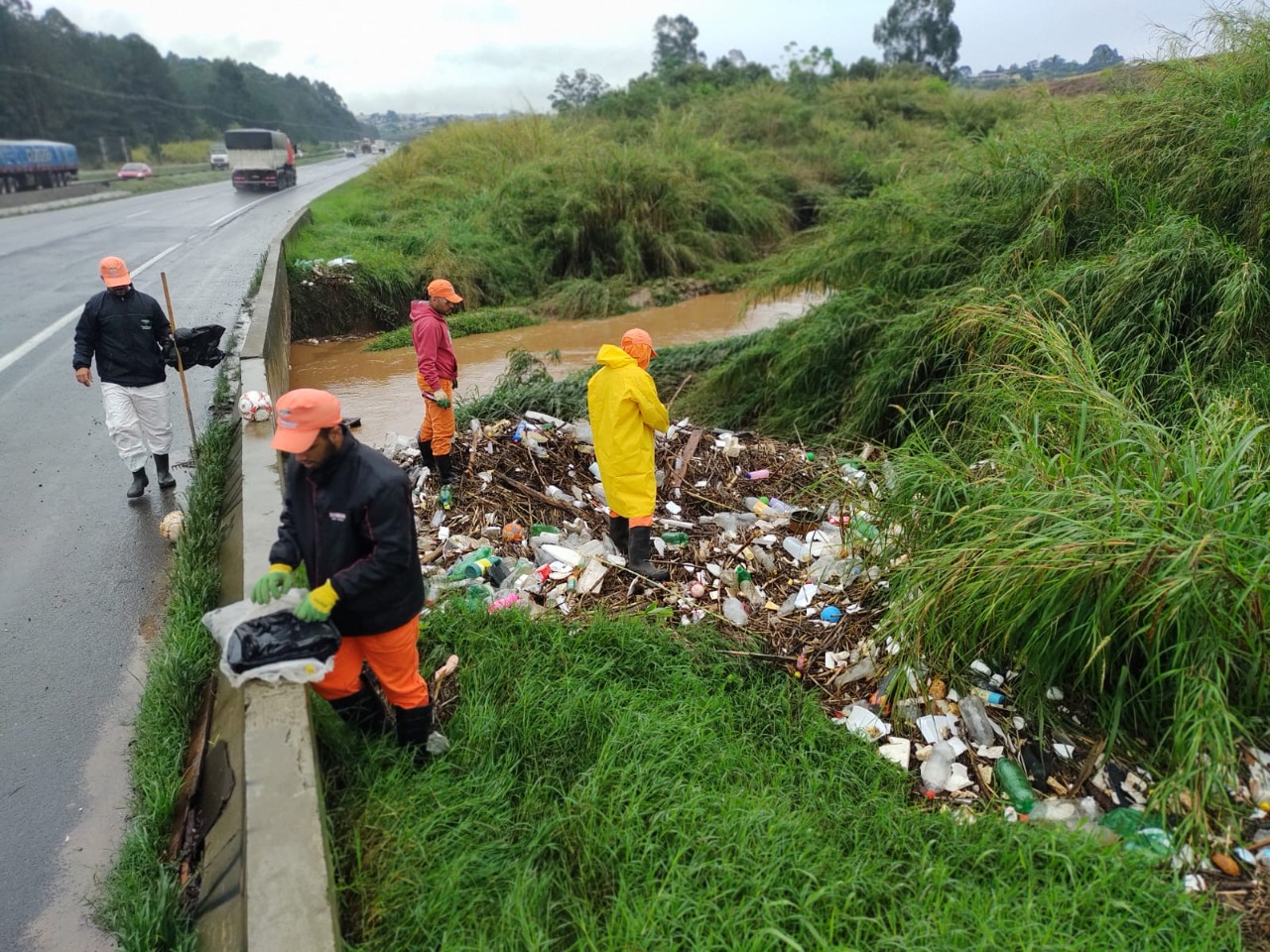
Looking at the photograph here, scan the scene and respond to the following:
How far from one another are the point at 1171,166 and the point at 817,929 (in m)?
6.85

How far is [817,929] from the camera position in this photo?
2506mm

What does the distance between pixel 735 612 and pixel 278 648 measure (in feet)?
8.10

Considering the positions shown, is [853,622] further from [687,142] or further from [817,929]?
[687,142]

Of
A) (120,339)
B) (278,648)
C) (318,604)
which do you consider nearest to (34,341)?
(120,339)

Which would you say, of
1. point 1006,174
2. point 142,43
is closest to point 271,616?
point 1006,174

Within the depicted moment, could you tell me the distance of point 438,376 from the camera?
237 inches

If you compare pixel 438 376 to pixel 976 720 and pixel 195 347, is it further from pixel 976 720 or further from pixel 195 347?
pixel 976 720

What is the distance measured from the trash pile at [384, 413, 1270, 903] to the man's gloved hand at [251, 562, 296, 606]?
4.81 ft

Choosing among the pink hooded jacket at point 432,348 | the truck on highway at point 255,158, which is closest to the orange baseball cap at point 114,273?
the pink hooded jacket at point 432,348

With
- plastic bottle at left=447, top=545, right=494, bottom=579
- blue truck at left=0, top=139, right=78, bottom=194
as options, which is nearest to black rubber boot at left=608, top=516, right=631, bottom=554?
plastic bottle at left=447, top=545, right=494, bottom=579

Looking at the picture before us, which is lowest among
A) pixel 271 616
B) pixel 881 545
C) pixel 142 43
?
pixel 881 545

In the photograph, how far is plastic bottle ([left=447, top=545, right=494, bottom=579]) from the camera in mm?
4895

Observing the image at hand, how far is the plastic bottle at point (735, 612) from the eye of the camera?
4473mm

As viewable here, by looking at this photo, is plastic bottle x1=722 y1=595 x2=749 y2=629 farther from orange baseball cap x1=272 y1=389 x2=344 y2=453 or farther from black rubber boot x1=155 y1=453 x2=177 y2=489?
black rubber boot x1=155 y1=453 x2=177 y2=489
